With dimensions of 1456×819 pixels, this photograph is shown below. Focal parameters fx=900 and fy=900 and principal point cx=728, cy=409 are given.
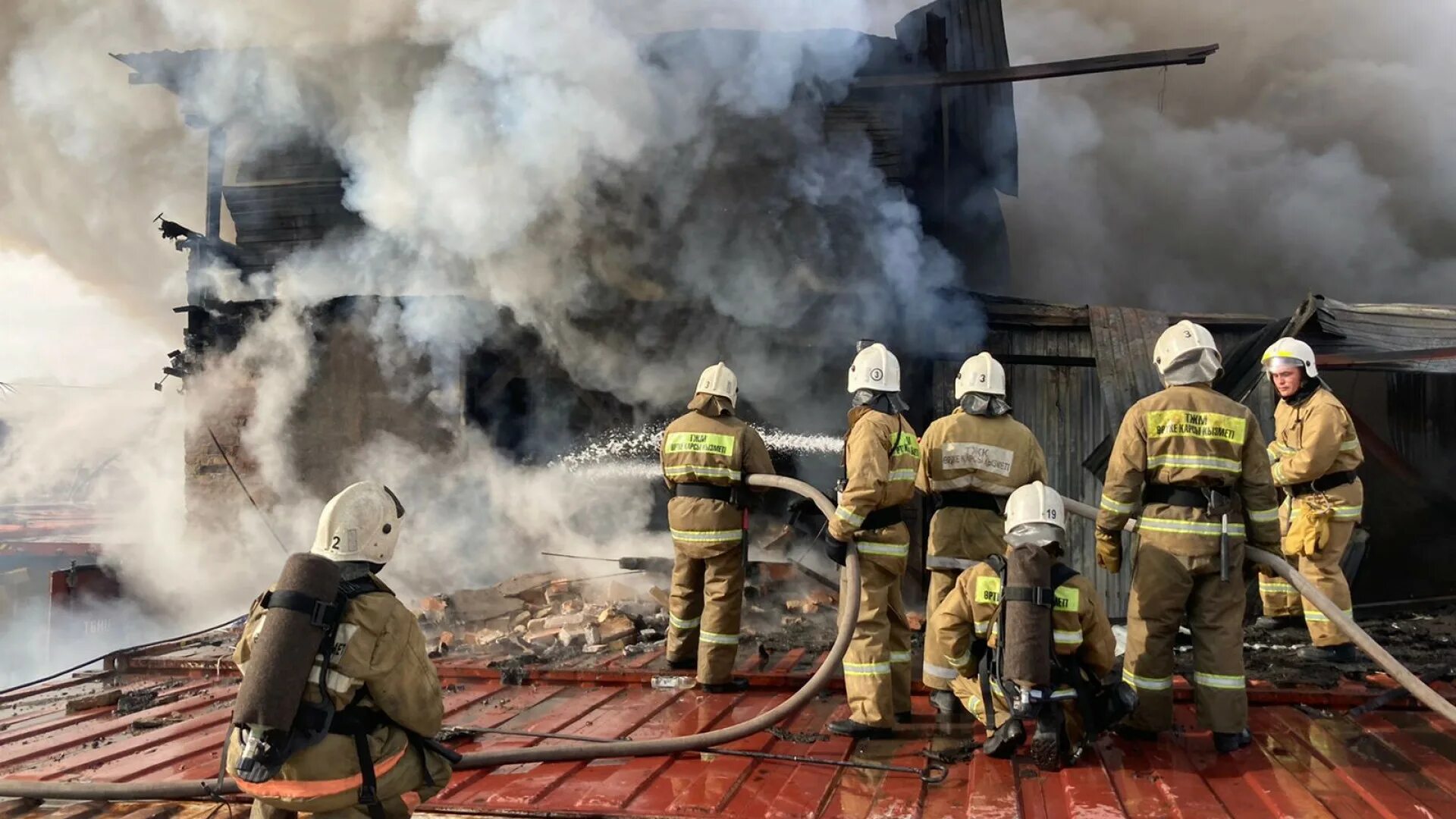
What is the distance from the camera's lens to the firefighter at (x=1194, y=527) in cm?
384

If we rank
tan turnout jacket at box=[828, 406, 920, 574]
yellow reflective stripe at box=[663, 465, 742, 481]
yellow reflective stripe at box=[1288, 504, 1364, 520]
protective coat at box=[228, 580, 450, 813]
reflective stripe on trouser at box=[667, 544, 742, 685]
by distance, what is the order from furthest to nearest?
yellow reflective stripe at box=[1288, 504, 1364, 520], yellow reflective stripe at box=[663, 465, 742, 481], reflective stripe on trouser at box=[667, 544, 742, 685], tan turnout jacket at box=[828, 406, 920, 574], protective coat at box=[228, 580, 450, 813]

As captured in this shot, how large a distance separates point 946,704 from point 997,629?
1.03 metres

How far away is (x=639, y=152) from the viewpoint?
27.4ft

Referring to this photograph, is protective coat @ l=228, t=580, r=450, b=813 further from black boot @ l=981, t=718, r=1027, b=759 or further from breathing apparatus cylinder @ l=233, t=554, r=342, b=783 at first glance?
black boot @ l=981, t=718, r=1027, b=759

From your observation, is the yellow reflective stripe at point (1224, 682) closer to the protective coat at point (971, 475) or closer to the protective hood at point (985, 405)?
the protective coat at point (971, 475)

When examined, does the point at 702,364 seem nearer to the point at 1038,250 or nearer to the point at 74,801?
the point at 74,801

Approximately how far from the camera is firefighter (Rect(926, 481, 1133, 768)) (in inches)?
138

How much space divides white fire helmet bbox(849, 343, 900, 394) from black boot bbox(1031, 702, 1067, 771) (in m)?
1.71

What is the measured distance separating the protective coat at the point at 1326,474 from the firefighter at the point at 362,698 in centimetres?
504

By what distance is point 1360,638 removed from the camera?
3.67m

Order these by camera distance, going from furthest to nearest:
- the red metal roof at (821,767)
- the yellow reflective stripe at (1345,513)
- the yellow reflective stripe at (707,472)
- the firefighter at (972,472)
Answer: the yellow reflective stripe at (1345,513) < the yellow reflective stripe at (707,472) < the firefighter at (972,472) < the red metal roof at (821,767)

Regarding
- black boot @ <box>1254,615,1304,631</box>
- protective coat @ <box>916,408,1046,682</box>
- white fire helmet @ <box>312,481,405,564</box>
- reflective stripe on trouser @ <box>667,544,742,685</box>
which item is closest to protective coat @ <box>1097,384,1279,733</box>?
protective coat @ <box>916,408,1046,682</box>

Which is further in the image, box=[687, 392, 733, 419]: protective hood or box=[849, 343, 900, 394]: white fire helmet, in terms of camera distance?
box=[687, 392, 733, 419]: protective hood

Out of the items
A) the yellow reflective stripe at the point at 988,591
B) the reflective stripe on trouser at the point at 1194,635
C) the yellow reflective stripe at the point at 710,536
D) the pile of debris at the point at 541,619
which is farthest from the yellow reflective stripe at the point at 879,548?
the pile of debris at the point at 541,619
